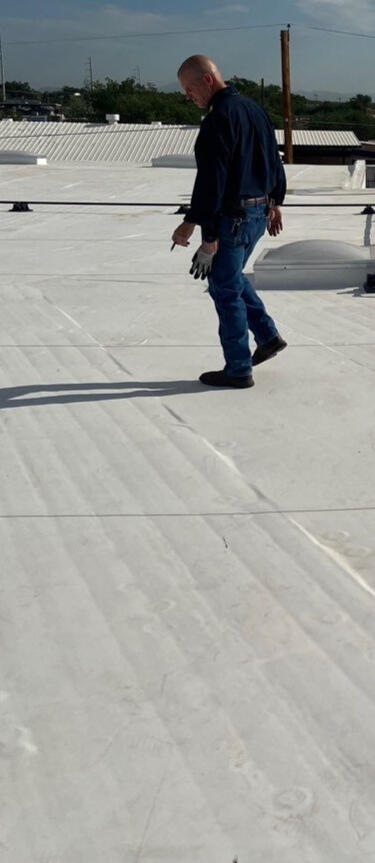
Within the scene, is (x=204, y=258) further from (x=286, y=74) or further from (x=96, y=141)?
(x=96, y=141)

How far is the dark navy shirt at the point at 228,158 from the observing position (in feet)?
14.9

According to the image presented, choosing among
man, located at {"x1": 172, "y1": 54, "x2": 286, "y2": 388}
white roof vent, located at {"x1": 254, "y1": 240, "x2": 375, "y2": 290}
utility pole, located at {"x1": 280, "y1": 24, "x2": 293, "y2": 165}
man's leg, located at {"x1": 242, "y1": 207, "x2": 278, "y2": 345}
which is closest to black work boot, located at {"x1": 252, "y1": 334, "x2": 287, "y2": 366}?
man's leg, located at {"x1": 242, "y1": 207, "x2": 278, "y2": 345}

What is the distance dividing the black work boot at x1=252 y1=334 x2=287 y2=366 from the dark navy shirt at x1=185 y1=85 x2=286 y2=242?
0.75 meters

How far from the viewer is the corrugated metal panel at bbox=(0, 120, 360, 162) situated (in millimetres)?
26203

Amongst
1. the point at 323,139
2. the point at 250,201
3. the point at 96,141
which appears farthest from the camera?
the point at 323,139

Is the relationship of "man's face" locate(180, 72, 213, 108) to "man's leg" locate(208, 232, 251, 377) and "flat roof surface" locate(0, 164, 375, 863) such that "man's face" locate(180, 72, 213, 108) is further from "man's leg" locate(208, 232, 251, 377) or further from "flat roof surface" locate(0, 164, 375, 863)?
"flat roof surface" locate(0, 164, 375, 863)

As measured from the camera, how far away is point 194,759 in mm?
2299

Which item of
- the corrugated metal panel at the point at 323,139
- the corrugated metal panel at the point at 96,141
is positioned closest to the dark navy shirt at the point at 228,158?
the corrugated metal panel at the point at 96,141

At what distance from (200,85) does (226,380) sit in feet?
4.30

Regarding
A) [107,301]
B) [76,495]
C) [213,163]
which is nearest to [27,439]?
[76,495]

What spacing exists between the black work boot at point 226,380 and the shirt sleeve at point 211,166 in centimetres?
77

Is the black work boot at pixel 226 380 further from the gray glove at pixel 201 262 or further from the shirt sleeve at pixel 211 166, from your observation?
the shirt sleeve at pixel 211 166

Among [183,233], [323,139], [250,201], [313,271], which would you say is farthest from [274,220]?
[323,139]

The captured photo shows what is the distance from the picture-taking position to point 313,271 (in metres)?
7.73
